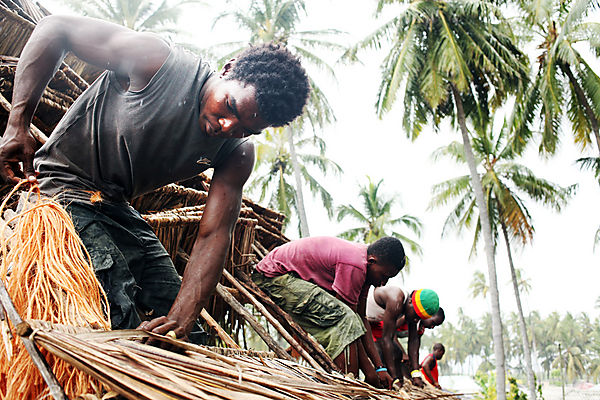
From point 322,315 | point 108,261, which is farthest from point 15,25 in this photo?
point 322,315

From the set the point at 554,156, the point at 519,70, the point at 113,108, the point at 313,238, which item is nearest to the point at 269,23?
the point at 519,70

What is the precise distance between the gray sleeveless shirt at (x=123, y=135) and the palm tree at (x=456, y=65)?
14070mm

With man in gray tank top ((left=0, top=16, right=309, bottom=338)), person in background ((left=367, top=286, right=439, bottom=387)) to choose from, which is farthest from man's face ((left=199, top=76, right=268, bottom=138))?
person in background ((left=367, top=286, right=439, bottom=387))

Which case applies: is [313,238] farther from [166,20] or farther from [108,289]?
[166,20]

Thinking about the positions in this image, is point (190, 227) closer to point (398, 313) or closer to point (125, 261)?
point (125, 261)

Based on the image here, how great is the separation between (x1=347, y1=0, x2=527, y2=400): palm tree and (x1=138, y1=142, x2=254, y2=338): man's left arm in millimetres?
13848

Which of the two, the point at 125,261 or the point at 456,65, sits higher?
the point at 456,65

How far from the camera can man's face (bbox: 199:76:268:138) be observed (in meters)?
1.65

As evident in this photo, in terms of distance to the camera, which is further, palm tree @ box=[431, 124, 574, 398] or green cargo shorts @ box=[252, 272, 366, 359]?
palm tree @ box=[431, 124, 574, 398]

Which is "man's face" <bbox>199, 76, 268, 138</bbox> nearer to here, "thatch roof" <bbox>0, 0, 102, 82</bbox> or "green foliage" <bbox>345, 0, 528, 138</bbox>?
"thatch roof" <bbox>0, 0, 102, 82</bbox>

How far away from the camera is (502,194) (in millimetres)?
18562

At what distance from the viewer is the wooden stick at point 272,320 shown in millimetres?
3174

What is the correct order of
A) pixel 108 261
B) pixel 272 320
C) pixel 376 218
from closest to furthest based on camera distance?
pixel 108 261 → pixel 272 320 → pixel 376 218

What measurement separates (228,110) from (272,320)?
1992 mm
